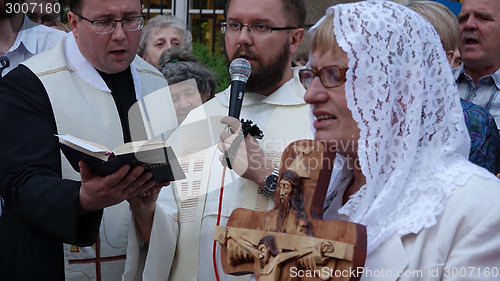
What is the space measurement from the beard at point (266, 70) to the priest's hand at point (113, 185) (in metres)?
0.85

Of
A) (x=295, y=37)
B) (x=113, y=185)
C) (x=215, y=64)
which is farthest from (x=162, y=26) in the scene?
(x=113, y=185)

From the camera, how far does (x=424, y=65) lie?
2.24 metres

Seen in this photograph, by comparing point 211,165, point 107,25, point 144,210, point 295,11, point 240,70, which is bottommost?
point 144,210

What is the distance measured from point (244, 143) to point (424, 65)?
90 centimetres

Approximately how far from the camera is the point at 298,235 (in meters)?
2.12

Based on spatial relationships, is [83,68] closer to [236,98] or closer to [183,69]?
[236,98]

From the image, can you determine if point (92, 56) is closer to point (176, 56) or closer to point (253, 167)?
point (253, 167)

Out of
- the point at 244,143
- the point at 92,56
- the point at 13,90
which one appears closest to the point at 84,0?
the point at 92,56

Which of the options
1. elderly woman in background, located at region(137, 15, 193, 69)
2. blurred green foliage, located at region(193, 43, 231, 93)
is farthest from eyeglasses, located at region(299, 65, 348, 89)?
blurred green foliage, located at region(193, 43, 231, 93)

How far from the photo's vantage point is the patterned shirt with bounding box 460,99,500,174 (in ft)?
9.70

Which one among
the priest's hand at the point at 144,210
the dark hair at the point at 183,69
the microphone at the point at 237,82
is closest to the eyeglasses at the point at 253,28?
the microphone at the point at 237,82

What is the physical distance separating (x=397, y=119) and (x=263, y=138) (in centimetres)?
120

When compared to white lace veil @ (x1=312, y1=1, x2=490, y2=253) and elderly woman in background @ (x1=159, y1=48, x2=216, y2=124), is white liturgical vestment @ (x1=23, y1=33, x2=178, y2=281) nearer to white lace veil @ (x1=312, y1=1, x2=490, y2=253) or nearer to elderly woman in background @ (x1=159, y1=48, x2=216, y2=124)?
white lace veil @ (x1=312, y1=1, x2=490, y2=253)

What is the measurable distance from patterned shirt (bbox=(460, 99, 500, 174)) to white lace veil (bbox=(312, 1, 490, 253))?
2.35 ft
